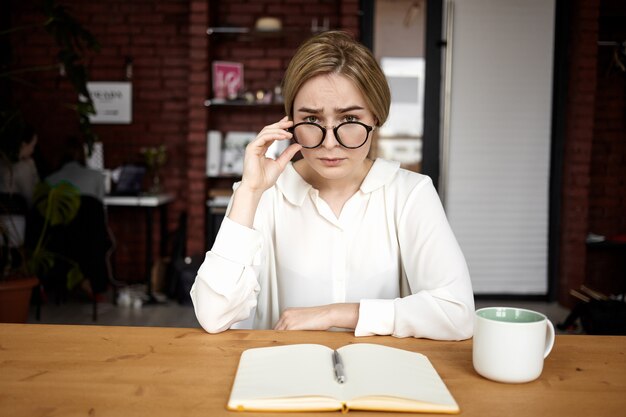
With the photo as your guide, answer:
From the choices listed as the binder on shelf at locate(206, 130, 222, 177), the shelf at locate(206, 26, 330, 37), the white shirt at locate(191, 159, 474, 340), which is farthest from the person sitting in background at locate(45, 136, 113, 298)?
the white shirt at locate(191, 159, 474, 340)

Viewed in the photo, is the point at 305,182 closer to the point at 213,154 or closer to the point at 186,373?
the point at 186,373

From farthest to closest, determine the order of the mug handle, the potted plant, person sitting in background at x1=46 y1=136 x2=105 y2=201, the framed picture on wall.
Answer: the framed picture on wall → person sitting in background at x1=46 y1=136 x2=105 y2=201 → the potted plant → the mug handle

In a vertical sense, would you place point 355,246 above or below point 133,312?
above

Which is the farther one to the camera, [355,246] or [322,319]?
[355,246]

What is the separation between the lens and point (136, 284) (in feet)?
17.7

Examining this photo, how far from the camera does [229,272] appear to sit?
1.28 m

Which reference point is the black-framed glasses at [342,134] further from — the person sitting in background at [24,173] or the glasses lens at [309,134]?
the person sitting in background at [24,173]

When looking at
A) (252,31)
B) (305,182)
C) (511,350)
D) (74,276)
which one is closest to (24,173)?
(74,276)

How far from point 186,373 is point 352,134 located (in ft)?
2.22

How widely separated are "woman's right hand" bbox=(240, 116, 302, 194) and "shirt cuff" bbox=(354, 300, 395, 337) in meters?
0.37

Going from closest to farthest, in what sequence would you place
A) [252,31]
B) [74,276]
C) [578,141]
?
[74,276] < [578,141] < [252,31]

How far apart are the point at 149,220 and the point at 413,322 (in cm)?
376

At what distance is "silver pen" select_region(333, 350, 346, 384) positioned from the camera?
873 millimetres

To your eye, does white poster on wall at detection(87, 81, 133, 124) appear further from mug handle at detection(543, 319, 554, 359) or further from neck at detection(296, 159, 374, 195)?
mug handle at detection(543, 319, 554, 359)
